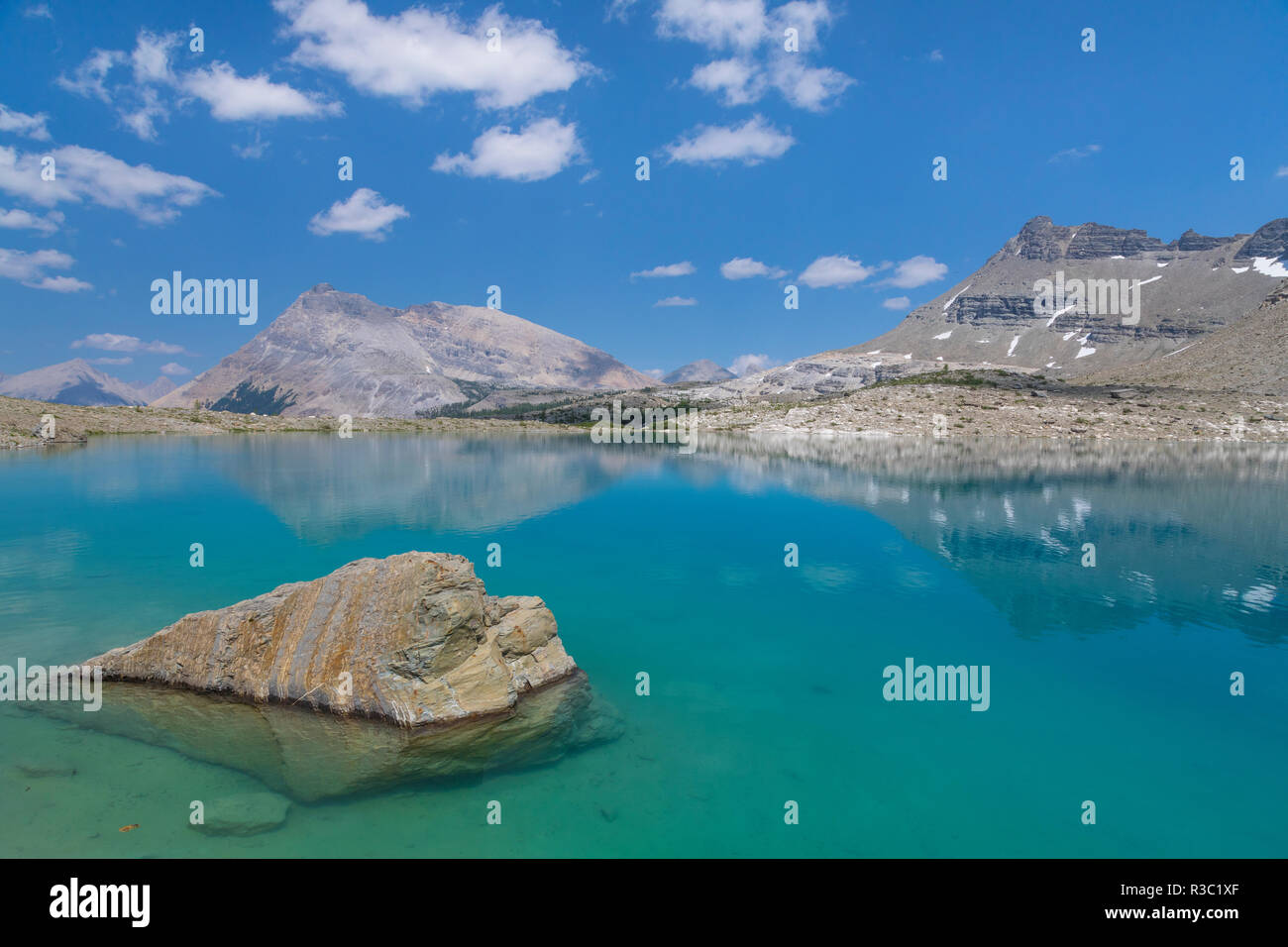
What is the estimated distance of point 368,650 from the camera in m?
13.2

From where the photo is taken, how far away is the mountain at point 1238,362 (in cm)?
11350

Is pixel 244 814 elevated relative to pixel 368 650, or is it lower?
lower

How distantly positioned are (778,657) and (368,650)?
10795 mm

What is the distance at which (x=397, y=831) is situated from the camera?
948 cm

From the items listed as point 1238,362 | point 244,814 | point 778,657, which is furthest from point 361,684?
point 1238,362

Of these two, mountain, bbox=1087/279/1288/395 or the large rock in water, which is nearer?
the large rock in water

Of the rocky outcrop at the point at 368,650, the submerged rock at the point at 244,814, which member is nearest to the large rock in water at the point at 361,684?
the rocky outcrop at the point at 368,650

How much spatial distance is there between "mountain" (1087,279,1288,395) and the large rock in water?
486 feet

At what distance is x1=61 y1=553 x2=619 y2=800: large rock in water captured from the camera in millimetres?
11609

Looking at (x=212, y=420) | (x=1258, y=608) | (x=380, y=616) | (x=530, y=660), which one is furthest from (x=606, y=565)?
(x=212, y=420)

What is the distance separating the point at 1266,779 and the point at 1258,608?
14.0 metres

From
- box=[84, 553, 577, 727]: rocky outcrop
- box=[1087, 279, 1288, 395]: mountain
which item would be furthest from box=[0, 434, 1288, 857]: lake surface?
box=[1087, 279, 1288, 395]: mountain

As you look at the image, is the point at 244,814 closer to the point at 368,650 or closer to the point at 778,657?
the point at 368,650

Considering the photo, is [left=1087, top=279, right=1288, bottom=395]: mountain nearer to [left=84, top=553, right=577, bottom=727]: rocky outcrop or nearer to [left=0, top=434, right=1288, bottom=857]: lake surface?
[left=0, top=434, right=1288, bottom=857]: lake surface
